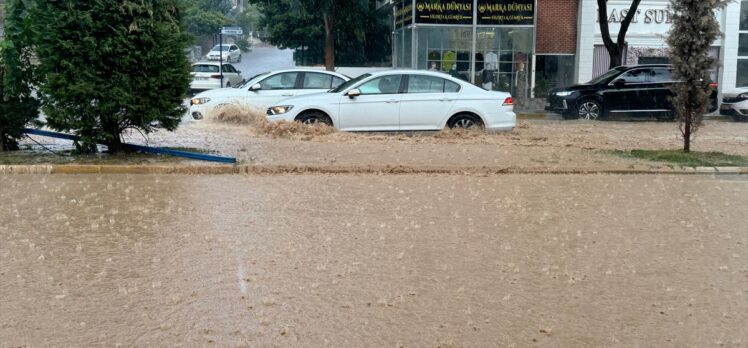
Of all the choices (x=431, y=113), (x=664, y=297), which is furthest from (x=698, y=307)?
(x=431, y=113)

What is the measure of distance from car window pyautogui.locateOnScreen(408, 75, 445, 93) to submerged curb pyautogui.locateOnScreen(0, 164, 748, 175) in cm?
402

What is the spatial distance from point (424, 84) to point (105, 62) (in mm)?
6292

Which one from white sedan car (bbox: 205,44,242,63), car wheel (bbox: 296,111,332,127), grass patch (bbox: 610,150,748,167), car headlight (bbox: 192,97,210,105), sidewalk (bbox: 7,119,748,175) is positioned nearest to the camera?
sidewalk (bbox: 7,119,748,175)

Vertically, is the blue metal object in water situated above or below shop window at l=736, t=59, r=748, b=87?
below

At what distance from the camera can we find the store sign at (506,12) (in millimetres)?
27812

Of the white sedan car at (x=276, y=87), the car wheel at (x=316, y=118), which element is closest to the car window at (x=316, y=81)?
the white sedan car at (x=276, y=87)

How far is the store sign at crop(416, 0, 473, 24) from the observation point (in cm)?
2723

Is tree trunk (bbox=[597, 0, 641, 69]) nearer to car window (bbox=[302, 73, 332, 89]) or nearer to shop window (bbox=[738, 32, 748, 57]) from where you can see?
shop window (bbox=[738, 32, 748, 57])

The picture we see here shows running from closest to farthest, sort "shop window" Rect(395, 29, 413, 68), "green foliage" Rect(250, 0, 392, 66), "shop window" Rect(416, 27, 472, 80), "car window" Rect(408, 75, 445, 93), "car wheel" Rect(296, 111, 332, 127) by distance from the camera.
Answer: "car wheel" Rect(296, 111, 332, 127)
"car window" Rect(408, 75, 445, 93)
"shop window" Rect(416, 27, 472, 80)
"shop window" Rect(395, 29, 413, 68)
"green foliage" Rect(250, 0, 392, 66)

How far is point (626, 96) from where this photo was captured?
2247 centimetres

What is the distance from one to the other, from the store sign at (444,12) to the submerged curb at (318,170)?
16.1 meters

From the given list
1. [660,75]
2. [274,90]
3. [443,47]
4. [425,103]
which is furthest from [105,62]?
[443,47]

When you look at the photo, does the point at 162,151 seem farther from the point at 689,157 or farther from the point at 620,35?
the point at 620,35

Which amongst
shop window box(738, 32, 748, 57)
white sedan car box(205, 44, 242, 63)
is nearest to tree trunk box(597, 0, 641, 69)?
shop window box(738, 32, 748, 57)
